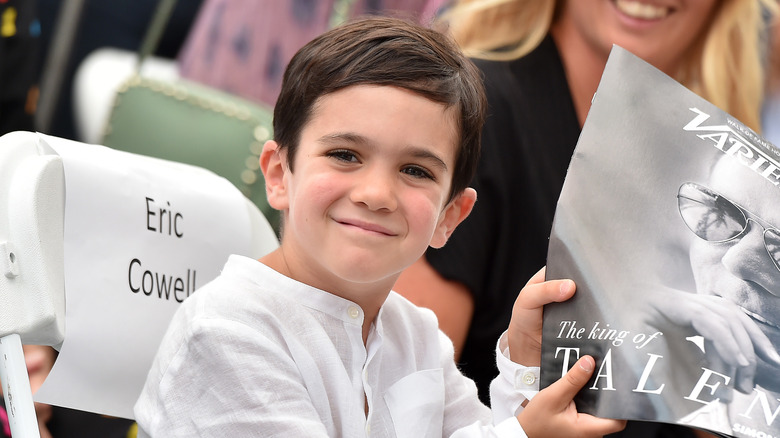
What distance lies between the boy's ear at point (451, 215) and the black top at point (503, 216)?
240mm

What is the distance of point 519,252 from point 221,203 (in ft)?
1.36

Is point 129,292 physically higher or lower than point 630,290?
lower

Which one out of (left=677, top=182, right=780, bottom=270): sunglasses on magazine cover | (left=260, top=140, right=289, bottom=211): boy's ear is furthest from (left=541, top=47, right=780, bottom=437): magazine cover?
(left=260, top=140, right=289, bottom=211): boy's ear

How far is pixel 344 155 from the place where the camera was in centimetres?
80

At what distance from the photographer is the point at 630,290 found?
0.73m

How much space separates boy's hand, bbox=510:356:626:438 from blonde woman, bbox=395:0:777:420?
0.41m

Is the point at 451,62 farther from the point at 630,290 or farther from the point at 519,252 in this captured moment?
the point at 519,252

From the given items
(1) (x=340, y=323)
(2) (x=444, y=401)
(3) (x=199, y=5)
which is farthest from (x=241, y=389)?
(3) (x=199, y=5)

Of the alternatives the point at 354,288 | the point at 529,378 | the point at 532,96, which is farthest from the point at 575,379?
the point at 532,96

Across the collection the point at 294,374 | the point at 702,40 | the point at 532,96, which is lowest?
the point at 294,374

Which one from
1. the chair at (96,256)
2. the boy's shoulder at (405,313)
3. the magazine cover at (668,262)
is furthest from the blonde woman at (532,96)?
the magazine cover at (668,262)

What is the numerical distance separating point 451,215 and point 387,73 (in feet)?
0.56

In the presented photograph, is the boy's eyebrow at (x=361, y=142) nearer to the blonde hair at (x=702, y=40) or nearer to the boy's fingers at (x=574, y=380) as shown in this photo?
the boy's fingers at (x=574, y=380)

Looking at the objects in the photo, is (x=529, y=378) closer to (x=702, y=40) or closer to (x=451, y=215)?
(x=451, y=215)
